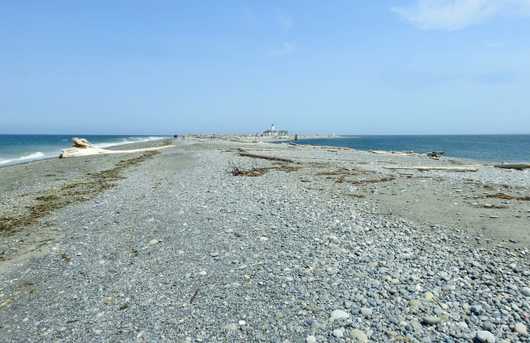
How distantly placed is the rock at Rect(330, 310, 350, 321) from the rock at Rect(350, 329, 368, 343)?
0.29 m

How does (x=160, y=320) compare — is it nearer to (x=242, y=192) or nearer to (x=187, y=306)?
(x=187, y=306)

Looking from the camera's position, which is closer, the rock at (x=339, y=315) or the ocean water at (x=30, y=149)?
the rock at (x=339, y=315)

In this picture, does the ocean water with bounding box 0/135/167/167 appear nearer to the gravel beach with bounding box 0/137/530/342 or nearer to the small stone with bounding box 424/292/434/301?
the gravel beach with bounding box 0/137/530/342

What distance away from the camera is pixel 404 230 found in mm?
8141

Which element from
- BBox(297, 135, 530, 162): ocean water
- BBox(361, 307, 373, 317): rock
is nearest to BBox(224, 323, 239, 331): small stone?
BBox(361, 307, 373, 317): rock

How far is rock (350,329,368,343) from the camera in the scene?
425 cm

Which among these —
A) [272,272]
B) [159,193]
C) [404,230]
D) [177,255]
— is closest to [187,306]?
[272,272]

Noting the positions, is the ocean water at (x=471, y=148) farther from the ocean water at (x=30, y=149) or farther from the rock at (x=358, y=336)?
the ocean water at (x=30, y=149)

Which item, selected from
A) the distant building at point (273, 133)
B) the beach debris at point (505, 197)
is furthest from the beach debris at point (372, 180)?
the distant building at point (273, 133)

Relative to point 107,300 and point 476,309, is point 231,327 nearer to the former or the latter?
point 107,300

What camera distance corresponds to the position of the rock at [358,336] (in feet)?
13.9

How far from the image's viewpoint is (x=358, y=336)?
4.30m

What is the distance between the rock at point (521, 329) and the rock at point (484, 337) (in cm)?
38

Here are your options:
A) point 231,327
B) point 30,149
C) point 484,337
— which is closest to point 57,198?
point 231,327
